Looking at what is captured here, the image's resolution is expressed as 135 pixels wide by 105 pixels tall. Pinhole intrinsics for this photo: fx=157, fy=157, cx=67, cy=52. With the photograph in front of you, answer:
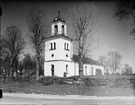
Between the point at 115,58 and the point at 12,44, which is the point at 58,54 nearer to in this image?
the point at 12,44

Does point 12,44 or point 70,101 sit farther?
point 12,44

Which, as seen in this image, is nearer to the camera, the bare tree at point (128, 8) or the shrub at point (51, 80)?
the bare tree at point (128, 8)

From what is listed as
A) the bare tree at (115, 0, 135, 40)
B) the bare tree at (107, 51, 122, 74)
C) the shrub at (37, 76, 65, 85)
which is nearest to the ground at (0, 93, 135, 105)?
the bare tree at (107, 51, 122, 74)

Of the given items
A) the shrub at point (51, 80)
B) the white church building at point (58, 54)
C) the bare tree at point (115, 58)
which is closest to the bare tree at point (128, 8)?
the bare tree at point (115, 58)

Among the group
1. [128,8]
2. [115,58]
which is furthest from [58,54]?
[128,8]

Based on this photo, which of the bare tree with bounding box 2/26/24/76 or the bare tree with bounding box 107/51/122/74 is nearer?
the bare tree with bounding box 107/51/122/74

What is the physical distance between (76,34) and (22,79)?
4.74 m

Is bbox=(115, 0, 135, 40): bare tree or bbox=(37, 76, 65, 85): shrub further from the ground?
bbox=(115, 0, 135, 40): bare tree

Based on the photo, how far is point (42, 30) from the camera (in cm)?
1185

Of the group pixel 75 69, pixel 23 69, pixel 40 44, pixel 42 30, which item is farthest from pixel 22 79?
pixel 23 69

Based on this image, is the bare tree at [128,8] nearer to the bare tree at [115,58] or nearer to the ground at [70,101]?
the bare tree at [115,58]

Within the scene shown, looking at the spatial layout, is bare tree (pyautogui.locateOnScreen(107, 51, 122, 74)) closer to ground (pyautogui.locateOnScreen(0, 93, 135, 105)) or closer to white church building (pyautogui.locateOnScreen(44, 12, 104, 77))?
ground (pyautogui.locateOnScreen(0, 93, 135, 105))

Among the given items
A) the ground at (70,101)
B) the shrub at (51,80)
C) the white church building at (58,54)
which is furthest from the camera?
the white church building at (58,54)

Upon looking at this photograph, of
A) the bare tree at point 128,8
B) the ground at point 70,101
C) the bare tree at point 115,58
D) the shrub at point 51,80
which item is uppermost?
the bare tree at point 128,8
